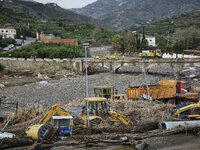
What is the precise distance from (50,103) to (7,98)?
6.45 m

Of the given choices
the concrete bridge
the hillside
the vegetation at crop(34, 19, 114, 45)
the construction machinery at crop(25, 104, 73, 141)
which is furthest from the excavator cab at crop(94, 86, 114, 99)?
the hillside

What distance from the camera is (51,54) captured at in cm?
5275

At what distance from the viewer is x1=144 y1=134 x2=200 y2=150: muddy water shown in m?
12.4

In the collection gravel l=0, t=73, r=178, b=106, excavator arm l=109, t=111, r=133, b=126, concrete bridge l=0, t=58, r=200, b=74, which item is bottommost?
gravel l=0, t=73, r=178, b=106

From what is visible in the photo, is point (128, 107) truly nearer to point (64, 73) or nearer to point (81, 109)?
point (81, 109)

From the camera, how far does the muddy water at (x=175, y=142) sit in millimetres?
12379

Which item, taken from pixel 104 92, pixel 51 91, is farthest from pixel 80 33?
pixel 104 92

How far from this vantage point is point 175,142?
12906mm

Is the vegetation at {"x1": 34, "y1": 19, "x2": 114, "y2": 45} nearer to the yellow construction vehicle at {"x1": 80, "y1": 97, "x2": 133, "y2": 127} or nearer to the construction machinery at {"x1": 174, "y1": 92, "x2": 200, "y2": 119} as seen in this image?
the construction machinery at {"x1": 174, "y1": 92, "x2": 200, "y2": 119}

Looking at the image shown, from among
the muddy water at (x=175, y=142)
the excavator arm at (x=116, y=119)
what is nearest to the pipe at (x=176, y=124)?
the muddy water at (x=175, y=142)

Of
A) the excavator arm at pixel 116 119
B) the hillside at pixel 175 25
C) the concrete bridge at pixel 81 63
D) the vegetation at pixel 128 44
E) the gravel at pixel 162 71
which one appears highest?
the hillside at pixel 175 25

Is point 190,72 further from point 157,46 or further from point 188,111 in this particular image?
point 188,111

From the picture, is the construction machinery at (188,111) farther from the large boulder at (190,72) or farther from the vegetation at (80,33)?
the vegetation at (80,33)

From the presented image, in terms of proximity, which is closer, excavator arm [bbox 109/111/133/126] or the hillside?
excavator arm [bbox 109/111/133/126]
